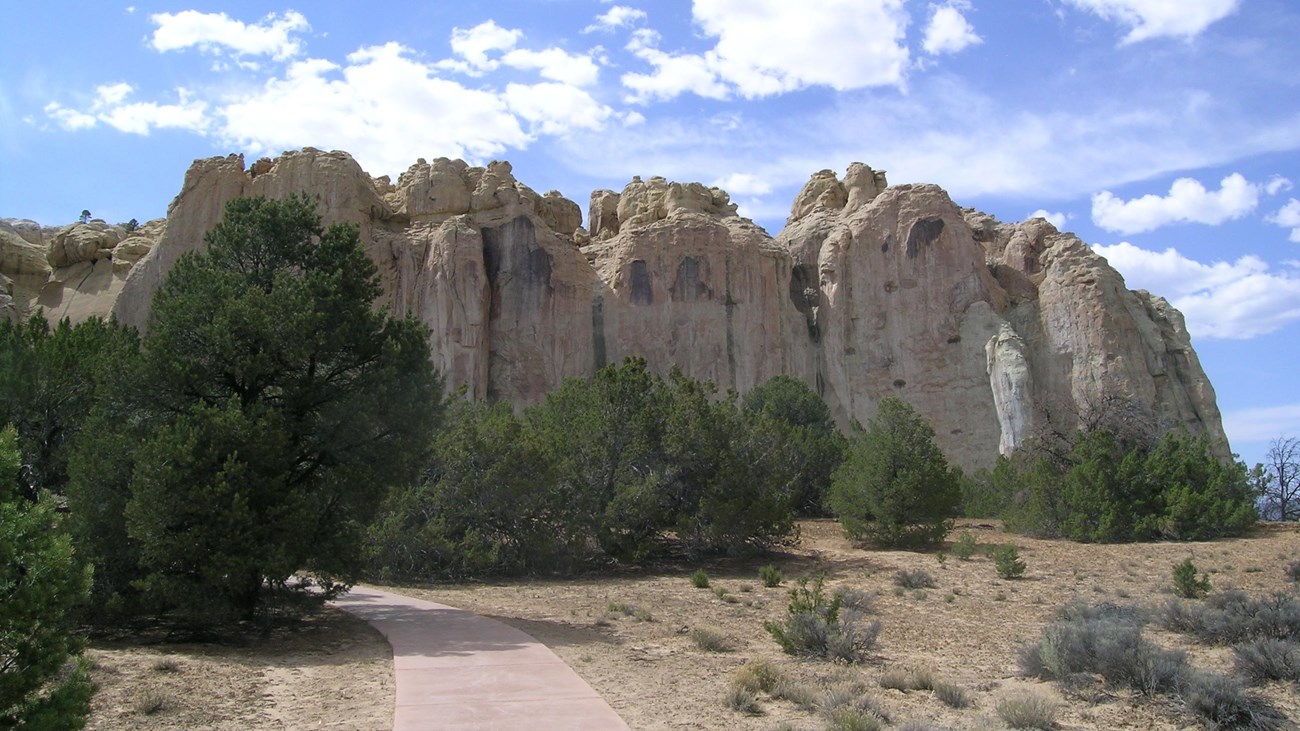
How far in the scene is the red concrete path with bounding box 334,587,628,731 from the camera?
7.90 metres

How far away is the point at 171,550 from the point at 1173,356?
5660cm

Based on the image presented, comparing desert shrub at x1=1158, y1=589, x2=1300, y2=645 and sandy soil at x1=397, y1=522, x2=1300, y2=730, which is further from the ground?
desert shrub at x1=1158, y1=589, x2=1300, y2=645

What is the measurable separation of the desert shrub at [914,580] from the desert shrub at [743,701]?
10.2m

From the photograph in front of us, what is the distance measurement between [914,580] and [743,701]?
10729 millimetres

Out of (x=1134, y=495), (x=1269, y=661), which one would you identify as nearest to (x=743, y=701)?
(x=1269, y=661)

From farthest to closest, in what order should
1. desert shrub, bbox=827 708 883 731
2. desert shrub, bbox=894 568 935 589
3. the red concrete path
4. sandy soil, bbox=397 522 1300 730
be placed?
desert shrub, bbox=894 568 935 589 → sandy soil, bbox=397 522 1300 730 → the red concrete path → desert shrub, bbox=827 708 883 731

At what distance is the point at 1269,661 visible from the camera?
9.80 m

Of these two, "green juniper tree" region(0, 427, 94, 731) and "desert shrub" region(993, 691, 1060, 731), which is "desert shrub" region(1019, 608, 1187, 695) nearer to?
"desert shrub" region(993, 691, 1060, 731)

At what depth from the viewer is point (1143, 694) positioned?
912 centimetres

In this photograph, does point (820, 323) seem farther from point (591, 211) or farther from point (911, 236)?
point (591, 211)

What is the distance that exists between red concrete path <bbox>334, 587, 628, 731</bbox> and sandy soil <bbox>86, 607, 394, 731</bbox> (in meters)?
0.25

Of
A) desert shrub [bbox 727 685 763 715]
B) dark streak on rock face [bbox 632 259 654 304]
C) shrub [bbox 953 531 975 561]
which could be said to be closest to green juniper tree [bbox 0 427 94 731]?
desert shrub [bbox 727 685 763 715]

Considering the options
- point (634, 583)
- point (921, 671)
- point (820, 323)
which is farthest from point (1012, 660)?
point (820, 323)

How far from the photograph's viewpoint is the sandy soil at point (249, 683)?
8.15 metres
